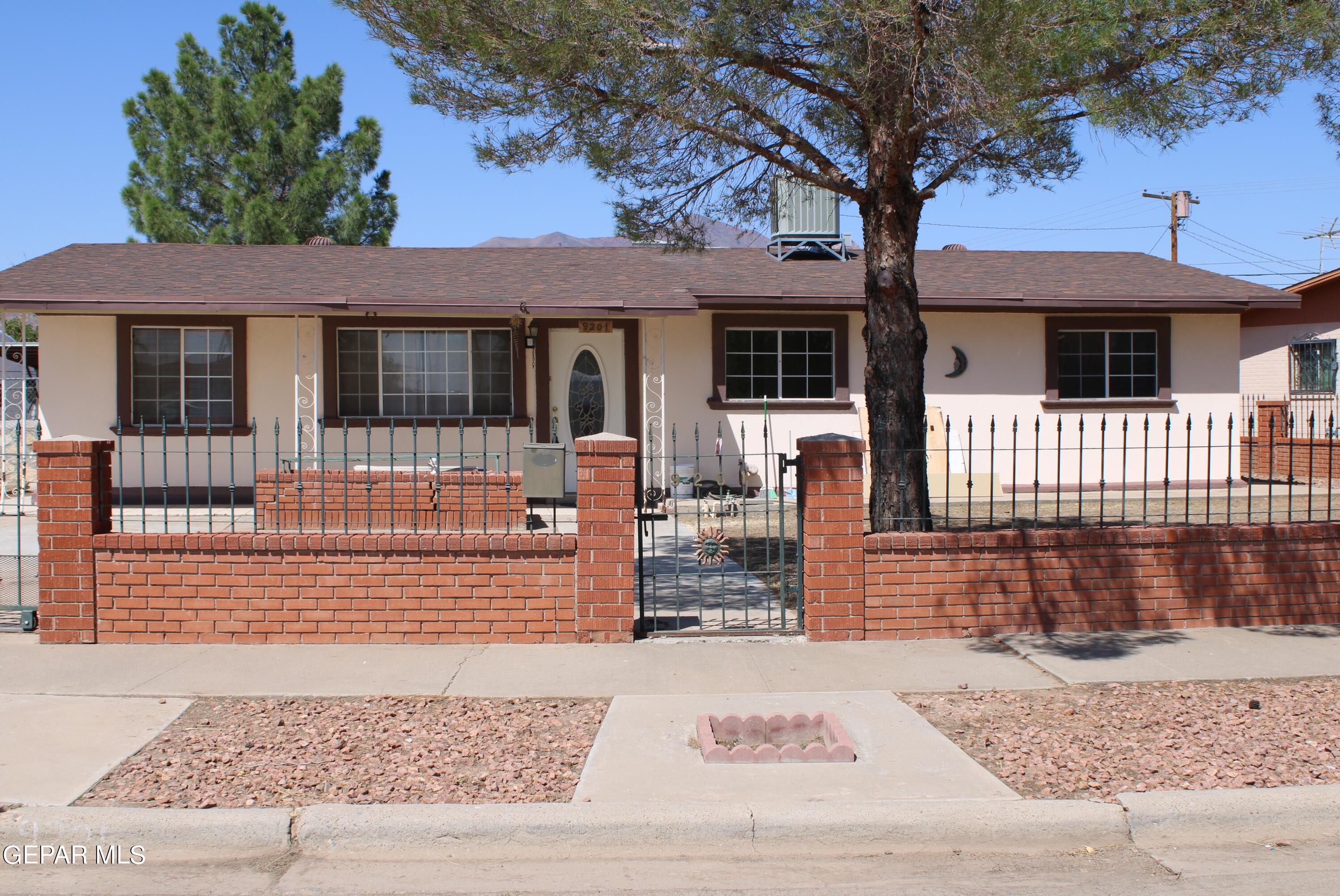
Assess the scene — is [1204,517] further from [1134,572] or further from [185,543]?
[185,543]

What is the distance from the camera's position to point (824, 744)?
5.24 meters

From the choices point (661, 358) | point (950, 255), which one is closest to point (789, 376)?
point (661, 358)

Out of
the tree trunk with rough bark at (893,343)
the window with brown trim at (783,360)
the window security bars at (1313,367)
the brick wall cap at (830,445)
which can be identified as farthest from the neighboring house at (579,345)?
the brick wall cap at (830,445)

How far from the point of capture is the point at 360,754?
514cm

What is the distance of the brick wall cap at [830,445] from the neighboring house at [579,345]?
7323 mm

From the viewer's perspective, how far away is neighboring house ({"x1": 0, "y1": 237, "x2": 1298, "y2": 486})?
48.4ft

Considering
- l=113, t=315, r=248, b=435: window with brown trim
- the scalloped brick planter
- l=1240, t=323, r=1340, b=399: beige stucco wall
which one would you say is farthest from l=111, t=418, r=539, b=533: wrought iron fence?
l=1240, t=323, r=1340, b=399: beige stucco wall

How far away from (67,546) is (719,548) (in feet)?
14.4

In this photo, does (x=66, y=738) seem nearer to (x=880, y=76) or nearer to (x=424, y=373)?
(x=880, y=76)

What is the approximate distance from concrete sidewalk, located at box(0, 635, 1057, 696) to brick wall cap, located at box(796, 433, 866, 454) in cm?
131

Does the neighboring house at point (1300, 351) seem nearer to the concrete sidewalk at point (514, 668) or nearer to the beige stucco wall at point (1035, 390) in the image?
the beige stucco wall at point (1035, 390)

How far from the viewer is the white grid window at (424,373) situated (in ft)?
49.8

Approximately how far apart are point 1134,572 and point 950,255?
1259 centimetres

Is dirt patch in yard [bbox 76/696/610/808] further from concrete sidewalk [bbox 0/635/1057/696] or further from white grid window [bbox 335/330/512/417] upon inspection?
white grid window [bbox 335/330/512/417]
